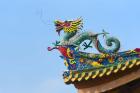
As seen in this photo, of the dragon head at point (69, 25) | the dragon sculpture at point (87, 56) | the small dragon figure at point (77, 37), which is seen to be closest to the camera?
the dragon sculpture at point (87, 56)

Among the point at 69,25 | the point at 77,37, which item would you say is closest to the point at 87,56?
the point at 77,37

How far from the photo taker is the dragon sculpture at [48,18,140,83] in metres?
8.46

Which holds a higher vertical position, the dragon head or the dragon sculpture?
the dragon head

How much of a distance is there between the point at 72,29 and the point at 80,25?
187 mm

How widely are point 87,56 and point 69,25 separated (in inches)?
35.6

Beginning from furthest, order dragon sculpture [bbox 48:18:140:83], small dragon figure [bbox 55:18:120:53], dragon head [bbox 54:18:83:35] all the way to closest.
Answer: dragon head [bbox 54:18:83:35] → small dragon figure [bbox 55:18:120:53] → dragon sculpture [bbox 48:18:140:83]

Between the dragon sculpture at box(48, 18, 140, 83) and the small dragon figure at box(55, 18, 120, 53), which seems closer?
the dragon sculpture at box(48, 18, 140, 83)

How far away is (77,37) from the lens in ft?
29.9

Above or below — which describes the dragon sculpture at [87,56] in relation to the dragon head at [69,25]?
below

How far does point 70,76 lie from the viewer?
853 cm

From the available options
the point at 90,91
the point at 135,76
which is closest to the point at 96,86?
the point at 90,91

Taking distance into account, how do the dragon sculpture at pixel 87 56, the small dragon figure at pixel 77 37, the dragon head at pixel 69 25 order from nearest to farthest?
the dragon sculpture at pixel 87 56 < the small dragon figure at pixel 77 37 < the dragon head at pixel 69 25

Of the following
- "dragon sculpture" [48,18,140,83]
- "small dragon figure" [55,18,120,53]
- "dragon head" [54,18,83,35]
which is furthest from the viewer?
"dragon head" [54,18,83,35]

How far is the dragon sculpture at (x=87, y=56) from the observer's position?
846 cm
